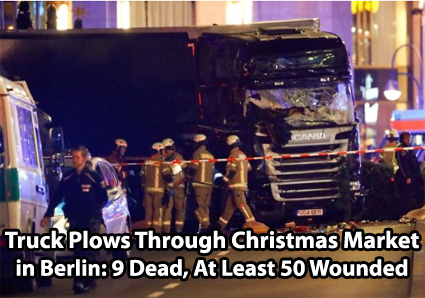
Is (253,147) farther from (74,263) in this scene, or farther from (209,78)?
(74,263)

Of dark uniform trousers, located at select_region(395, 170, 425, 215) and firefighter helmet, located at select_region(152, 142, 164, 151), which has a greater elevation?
firefighter helmet, located at select_region(152, 142, 164, 151)

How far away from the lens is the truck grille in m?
25.6

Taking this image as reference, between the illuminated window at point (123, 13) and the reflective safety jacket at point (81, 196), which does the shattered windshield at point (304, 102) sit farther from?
the illuminated window at point (123, 13)

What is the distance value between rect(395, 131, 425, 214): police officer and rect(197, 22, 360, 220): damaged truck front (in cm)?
114

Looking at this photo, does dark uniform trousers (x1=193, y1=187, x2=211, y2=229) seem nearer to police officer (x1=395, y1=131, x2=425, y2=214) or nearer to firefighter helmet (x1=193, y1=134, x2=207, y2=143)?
firefighter helmet (x1=193, y1=134, x2=207, y2=143)

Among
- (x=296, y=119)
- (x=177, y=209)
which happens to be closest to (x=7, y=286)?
(x=177, y=209)

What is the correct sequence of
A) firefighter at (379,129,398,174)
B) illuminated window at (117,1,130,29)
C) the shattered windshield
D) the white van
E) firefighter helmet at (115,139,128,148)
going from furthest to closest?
1. illuminated window at (117,1,130,29)
2. firefighter at (379,129,398,174)
3. firefighter helmet at (115,139,128,148)
4. the shattered windshield
5. the white van

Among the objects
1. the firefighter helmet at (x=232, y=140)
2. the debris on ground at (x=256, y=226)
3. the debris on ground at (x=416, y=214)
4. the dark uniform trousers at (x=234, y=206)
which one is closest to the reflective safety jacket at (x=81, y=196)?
the debris on ground at (x=256, y=226)

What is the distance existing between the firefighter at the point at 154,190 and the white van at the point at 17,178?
703cm

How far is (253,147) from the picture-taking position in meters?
25.4

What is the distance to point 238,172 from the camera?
24.5m

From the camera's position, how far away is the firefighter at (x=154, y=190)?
80.3ft

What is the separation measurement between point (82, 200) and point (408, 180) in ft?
38.5

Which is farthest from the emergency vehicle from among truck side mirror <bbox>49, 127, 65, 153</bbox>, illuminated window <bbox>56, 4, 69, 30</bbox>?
illuminated window <bbox>56, 4, 69, 30</bbox>
